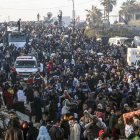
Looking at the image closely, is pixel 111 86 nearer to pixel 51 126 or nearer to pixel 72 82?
pixel 72 82

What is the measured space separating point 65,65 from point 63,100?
1336 cm

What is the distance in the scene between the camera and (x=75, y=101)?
67.7ft

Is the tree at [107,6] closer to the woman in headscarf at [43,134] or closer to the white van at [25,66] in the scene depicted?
the white van at [25,66]

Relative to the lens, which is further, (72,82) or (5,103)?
(72,82)

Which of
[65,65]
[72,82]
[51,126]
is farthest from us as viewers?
[65,65]

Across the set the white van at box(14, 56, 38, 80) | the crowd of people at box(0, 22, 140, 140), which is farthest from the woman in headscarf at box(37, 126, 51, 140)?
the white van at box(14, 56, 38, 80)

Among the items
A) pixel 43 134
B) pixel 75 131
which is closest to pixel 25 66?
pixel 75 131

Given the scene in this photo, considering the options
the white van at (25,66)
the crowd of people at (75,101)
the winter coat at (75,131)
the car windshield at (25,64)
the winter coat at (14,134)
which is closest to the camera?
the winter coat at (14,134)

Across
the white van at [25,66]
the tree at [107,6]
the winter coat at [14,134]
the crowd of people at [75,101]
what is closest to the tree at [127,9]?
the tree at [107,6]

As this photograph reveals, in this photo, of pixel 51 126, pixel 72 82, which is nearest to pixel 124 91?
pixel 72 82

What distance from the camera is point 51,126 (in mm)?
15383

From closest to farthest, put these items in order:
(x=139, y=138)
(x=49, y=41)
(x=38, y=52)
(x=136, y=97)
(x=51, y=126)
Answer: (x=139, y=138)
(x=51, y=126)
(x=136, y=97)
(x=38, y=52)
(x=49, y=41)

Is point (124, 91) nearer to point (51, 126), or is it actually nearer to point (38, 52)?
point (51, 126)

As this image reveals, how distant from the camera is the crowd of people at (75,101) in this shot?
1525cm
